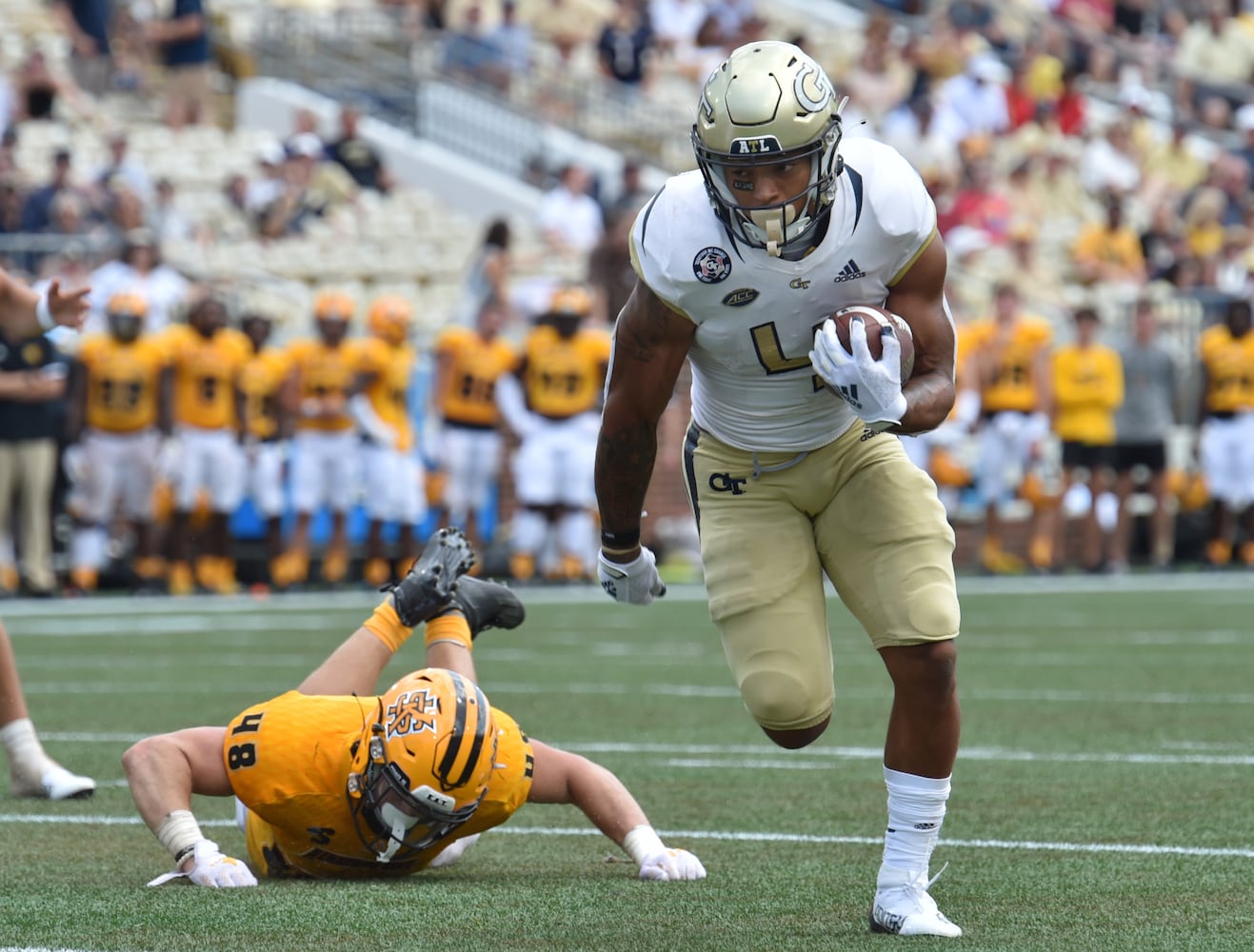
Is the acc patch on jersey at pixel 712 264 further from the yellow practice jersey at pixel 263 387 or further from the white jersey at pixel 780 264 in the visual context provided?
the yellow practice jersey at pixel 263 387

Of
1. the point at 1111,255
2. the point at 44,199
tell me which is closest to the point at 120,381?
the point at 44,199

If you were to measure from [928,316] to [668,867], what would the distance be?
60.3 inches

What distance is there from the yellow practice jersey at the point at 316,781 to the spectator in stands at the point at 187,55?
50.3 feet

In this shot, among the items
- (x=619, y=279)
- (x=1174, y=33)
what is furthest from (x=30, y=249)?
(x=1174, y=33)

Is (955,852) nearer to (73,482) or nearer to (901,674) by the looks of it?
(901,674)

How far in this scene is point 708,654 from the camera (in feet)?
36.2

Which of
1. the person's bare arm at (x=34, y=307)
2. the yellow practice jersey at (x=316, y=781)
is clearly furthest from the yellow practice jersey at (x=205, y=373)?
the yellow practice jersey at (x=316, y=781)

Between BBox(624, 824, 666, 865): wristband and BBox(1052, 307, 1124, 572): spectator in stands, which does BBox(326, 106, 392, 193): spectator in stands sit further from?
BBox(624, 824, 666, 865): wristband

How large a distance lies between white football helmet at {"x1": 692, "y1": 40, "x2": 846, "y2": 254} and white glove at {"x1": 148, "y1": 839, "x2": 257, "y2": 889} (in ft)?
6.41

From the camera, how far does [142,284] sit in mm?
Answer: 15375

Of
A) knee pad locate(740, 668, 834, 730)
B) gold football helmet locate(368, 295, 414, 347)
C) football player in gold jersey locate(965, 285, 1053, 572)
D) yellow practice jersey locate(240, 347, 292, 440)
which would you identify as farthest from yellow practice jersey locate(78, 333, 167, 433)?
knee pad locate(740, 668, 834, 730)

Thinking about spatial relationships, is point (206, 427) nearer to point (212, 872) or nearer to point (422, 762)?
point (212, 872)

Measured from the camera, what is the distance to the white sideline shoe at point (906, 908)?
14.9ft

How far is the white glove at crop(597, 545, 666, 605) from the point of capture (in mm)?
5238
